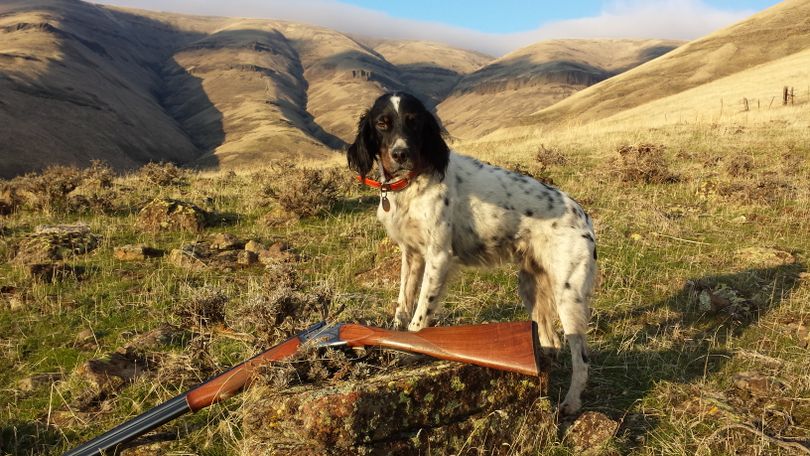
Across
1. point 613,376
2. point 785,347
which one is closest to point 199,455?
point 613,376

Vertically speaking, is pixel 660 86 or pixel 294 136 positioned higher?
pixel 660 86

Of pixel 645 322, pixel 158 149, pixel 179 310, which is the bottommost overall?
pixel 158 149

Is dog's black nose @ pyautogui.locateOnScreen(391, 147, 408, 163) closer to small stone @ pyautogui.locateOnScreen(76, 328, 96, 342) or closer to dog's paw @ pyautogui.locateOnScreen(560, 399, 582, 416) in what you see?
dog's paw @ pyautogui.locateOnScreen(560, 399, 582, 416)

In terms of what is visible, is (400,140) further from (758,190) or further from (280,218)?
(758,190)

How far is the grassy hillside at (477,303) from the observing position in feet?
11.3

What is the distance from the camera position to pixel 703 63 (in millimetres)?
62781

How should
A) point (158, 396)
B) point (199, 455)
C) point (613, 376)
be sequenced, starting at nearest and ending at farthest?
point (199, 455), point (158, 396), point (613, 376)

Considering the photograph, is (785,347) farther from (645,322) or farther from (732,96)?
(732,96)

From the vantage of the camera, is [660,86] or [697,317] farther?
[660,86]

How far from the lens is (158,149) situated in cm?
7750

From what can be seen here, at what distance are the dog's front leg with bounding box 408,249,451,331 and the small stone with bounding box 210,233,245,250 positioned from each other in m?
3.82

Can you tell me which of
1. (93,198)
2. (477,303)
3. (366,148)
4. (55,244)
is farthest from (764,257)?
(93,198)

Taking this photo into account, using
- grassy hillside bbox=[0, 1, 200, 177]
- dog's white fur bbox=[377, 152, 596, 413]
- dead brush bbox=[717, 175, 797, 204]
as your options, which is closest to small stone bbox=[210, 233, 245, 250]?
dog's white fur bbox=[377, 152, 596, 413]

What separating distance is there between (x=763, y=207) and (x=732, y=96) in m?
25.0
